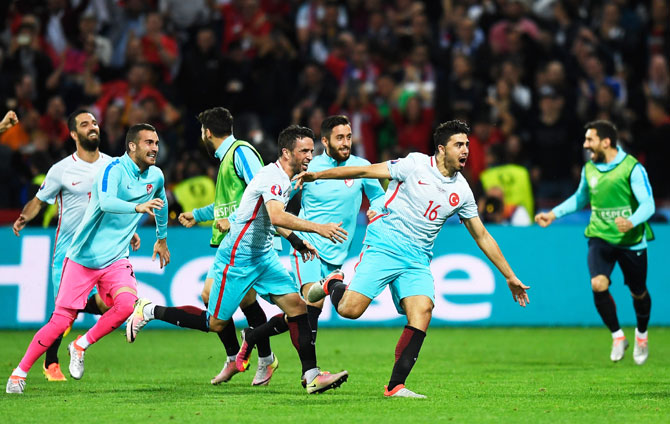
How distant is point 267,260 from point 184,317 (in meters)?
0.93

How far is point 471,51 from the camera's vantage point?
19.7 m

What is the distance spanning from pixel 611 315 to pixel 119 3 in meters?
11.5

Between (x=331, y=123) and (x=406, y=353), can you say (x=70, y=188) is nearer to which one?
(x=331, y=123)

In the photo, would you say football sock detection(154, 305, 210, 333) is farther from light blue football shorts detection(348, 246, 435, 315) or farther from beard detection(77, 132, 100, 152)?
beard detection(77, 132, 100, 152)

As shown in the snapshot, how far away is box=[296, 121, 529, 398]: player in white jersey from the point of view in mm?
8859

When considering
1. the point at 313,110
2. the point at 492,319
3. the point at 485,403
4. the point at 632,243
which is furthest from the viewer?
the point at 313,110

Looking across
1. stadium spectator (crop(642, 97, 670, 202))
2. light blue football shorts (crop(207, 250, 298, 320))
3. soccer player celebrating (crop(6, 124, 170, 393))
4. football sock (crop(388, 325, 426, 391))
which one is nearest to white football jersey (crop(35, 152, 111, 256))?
soccer player celebrating (crop(6, 124, 170, 393))

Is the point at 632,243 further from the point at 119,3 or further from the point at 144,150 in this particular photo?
the point at 119,3

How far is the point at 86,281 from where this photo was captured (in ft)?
32.1

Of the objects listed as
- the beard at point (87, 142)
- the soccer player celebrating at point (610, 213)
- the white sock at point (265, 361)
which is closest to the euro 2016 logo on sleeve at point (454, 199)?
the white sock at point (265, 361)

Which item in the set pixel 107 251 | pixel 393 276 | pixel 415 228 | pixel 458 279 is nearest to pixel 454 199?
pixel 415 228

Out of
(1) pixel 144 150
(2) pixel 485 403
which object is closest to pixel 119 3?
(1) pixel 144 150

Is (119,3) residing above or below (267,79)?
above

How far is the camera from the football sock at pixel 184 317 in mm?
9602
